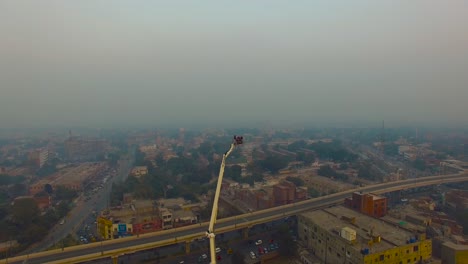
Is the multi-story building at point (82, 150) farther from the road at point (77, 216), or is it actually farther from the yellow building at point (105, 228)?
the yellow building at point (105, 228)

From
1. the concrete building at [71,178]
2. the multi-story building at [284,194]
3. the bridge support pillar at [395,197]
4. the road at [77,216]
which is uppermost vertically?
the multi-story building at [284,194]

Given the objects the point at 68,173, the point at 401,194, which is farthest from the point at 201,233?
the point at 68,173

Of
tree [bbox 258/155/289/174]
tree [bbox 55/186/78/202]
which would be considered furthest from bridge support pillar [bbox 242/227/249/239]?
tree [bbox 258/155/289/174]

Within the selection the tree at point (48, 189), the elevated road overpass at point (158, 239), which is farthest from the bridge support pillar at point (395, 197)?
the tree at point (48, 189)

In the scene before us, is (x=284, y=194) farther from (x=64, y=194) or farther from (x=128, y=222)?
(x=64, y=194)

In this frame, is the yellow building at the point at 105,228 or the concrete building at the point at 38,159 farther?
the concrete building at the point at 38,159

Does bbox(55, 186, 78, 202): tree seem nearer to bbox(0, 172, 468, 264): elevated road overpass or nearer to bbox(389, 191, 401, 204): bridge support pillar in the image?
Answer: bbox(0, 172, 468, 264): elevated road overpass

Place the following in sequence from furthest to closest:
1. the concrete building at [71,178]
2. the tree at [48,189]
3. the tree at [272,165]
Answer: the tree at [272,165] → the concrete building at [71,178] → the tree at [48,189]

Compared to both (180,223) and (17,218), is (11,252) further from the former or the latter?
(180,223)
